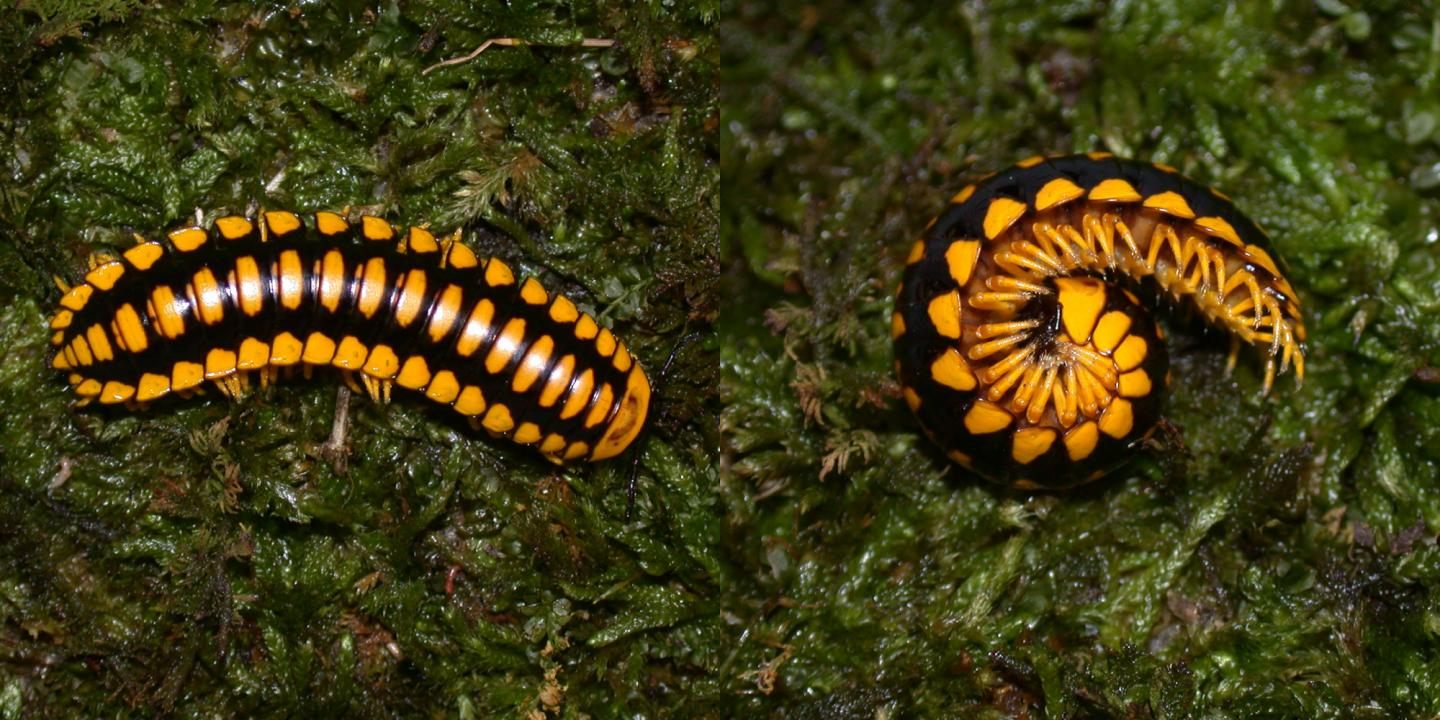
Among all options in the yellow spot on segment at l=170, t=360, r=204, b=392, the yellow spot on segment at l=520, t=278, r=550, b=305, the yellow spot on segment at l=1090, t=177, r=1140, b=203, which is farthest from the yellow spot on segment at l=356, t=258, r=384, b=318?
the yellow spot on segment at l=1090, t=177, r=1140, b=203

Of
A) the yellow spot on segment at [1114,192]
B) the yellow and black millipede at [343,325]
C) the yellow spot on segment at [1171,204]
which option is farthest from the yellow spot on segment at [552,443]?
the yellow spot on segment at [1171,204]

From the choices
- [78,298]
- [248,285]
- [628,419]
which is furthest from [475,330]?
[78,298]

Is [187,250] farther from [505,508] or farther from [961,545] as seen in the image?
[961,545]

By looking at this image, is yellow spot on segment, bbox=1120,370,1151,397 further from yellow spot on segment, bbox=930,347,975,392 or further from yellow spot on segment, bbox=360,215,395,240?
yellow spot on segment, bbox=360,215,395,240

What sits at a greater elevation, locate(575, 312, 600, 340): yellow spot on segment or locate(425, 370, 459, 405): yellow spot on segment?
locate(425, 370, 459, 405): yellow spot on segment

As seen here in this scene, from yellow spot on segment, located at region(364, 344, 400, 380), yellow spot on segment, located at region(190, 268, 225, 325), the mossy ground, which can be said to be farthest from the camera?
the mossy ground

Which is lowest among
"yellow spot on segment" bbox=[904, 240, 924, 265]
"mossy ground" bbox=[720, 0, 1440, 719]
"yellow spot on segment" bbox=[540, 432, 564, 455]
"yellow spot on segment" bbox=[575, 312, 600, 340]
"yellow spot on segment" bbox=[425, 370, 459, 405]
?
"mossy ground" bbox=[720, 0, 1440, 719]
